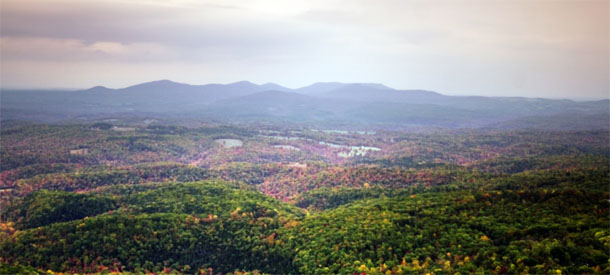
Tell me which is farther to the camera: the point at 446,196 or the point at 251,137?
the point at 251,137

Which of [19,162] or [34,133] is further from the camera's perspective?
[34,133]

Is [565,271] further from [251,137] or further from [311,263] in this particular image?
[251,137]

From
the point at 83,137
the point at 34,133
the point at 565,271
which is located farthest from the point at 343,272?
the point at 34,133

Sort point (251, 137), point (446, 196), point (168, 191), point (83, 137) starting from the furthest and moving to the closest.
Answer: point (251, 137) → point (83, 137) → point (168, 191) → point (446, 196)

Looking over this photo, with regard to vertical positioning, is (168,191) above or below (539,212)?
below

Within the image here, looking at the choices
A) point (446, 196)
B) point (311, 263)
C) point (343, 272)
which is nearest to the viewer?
point (343, 272)

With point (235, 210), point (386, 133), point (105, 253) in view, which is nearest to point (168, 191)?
point (235, 210)

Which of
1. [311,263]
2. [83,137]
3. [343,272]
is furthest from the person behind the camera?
[83,137]

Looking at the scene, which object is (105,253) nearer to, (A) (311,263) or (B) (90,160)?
(A) (311,263)

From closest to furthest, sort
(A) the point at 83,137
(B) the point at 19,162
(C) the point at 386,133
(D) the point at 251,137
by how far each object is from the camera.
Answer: (B) the point at 19,162
(A) the point at 83,137
(D) the point at 251,137
(C) the point at 386,133

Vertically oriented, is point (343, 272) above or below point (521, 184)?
below
